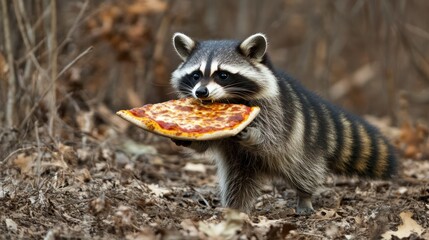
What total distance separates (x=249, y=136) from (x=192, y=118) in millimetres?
467

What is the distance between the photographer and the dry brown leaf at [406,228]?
512 cm

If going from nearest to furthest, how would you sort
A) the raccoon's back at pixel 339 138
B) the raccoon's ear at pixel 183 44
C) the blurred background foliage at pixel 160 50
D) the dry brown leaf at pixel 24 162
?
the raccoon's ear at pixel 183 44 < the raccoon's back at pixel 339 138 < the dry brown leaf at pixel 24 162 < the blurred background foliage at pixel 160 50

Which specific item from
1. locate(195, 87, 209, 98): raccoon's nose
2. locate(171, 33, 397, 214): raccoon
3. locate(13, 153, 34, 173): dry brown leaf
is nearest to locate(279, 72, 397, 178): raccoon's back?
locate(171, 33, 397, 214): raccoon

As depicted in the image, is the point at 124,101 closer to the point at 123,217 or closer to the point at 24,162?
the point at 24,162

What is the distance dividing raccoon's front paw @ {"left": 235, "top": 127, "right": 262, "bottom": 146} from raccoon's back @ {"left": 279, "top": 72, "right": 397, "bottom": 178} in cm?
41

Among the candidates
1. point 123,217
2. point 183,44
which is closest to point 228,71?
point 183,44

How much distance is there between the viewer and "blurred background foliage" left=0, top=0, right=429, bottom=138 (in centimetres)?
743

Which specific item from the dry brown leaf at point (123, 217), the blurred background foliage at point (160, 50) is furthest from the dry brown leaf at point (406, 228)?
the blurred background foliage at point (160, 50)

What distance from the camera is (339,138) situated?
650 cm

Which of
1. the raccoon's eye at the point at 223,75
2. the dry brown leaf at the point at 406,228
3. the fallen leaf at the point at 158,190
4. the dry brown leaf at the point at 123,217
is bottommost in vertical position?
the fallen leaf at the point at 158,190

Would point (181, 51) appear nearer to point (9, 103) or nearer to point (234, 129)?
point (234, 129)

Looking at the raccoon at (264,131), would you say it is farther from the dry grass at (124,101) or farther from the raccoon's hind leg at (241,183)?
the dry grass at (124,101)

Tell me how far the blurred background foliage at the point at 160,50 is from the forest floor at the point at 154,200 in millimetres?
572

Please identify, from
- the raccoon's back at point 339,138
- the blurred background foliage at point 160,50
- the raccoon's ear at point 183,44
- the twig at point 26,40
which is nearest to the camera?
the raccoon's ear at point 183,44
